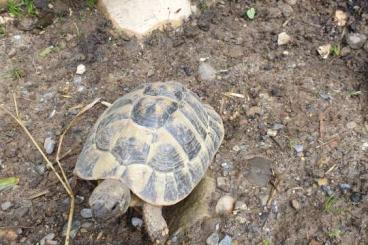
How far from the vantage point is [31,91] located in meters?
3.55

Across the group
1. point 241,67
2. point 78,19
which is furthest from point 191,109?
point 78,19

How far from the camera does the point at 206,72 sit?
361 cm

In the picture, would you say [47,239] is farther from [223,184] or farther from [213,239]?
[223,184]

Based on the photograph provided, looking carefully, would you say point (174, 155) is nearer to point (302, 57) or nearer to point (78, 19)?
point (302, 57)

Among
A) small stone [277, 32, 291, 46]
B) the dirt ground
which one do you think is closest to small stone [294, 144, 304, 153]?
the dirt ground

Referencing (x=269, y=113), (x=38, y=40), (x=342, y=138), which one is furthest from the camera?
(x=38, y=40)

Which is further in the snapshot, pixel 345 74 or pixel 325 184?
pixel 345 74

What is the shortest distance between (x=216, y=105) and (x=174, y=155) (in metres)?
0.88

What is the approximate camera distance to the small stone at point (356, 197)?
277 centimetres

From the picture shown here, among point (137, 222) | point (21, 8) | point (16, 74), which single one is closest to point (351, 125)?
point (137, 222)

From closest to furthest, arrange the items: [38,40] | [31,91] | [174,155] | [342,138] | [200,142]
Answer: [174,155] < [200,142] < [342,138] < [31,91] < [38,40]

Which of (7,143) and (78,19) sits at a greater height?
(78,19)

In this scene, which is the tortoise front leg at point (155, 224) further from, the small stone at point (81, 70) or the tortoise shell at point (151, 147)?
the small stone at point (81, 70)

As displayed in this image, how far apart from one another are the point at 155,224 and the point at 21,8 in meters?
2.51
